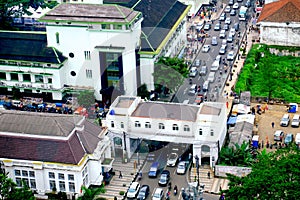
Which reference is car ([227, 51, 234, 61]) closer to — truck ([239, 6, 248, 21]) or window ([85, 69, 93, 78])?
truck ([239, 6, 248, 21])

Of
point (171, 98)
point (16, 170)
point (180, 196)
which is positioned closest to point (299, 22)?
point (171, 98)

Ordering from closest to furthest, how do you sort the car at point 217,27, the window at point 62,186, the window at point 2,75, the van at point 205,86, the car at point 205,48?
1. the window at point 62,186
2. the window at point 2,75
3. the van at point 205,86
4. the car at point 205,48
5. the car at point 217,27

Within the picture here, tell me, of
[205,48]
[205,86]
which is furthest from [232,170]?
[205,48]

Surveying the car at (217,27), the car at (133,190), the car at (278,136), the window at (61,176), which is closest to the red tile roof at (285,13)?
the car at (217,27)

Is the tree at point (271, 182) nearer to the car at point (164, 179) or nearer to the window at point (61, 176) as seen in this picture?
the car at point (164, 179)

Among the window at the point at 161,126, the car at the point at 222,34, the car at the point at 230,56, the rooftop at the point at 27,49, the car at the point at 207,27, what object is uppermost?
the rooftop at the point at 27,49

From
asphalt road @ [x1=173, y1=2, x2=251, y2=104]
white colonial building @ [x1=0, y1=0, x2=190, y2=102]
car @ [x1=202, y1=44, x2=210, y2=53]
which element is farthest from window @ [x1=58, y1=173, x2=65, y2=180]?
car @ [x1=202, y1=44, x2=210, y2=53]
